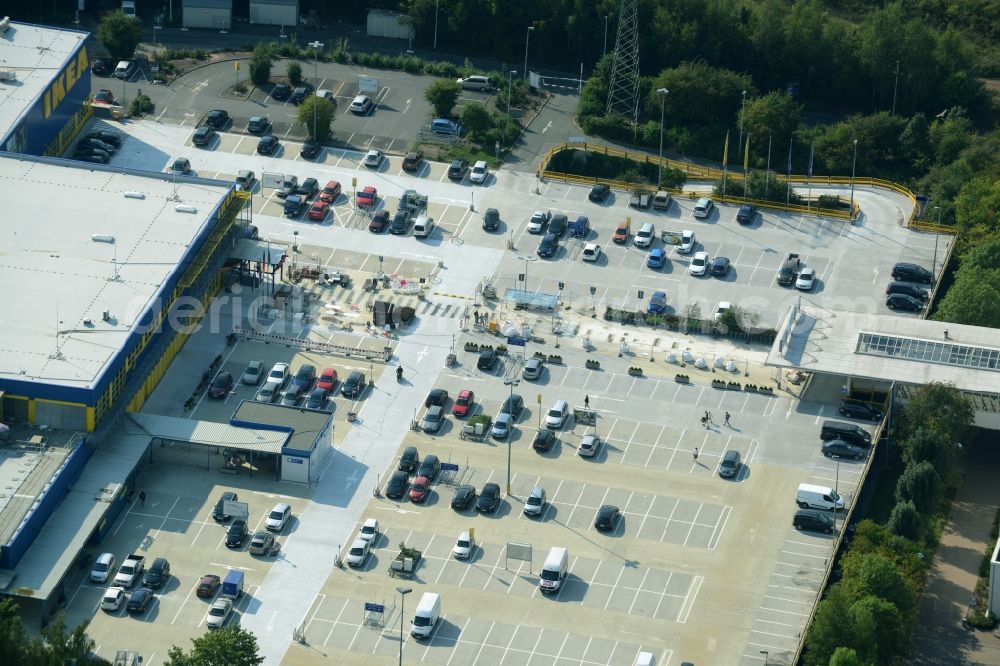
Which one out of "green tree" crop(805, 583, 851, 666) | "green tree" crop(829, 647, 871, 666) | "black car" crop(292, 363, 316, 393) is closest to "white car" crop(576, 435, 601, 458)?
"black car" crop(292, 363, 316, 393)

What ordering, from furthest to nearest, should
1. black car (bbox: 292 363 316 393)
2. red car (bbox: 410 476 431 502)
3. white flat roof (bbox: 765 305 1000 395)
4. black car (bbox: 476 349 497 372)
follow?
black car (bbox: 476 349 497 372), white flat roof (bbox: 765 305 1000 395), black car (bbox: 292 363 316 393), red car (bbox: 410 476 431 502)

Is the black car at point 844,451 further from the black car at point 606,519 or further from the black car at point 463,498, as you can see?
the black car at point 463,498

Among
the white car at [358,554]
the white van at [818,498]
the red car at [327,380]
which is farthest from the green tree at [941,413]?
the red car at [327,380]

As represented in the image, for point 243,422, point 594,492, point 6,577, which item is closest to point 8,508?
point 6,577

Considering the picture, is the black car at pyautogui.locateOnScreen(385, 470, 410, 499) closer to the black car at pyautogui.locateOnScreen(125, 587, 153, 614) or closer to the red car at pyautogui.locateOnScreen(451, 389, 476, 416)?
the red car at pyautogui.locateOnScreen(451, 389, 476, 416)

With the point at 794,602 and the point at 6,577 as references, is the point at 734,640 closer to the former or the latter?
the point at 794,602

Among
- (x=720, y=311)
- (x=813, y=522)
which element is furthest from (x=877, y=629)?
(x=720, y=311)
